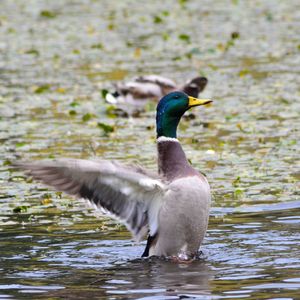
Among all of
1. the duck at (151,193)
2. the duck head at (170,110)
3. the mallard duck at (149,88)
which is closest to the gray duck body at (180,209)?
the duck at (151,193)

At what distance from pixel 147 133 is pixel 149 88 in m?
2.28

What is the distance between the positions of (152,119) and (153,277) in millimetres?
7305

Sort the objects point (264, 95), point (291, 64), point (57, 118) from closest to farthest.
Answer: point (57, 118) < point (264, 95) < point (291, 64)

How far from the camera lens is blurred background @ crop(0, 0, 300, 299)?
834 centimetres

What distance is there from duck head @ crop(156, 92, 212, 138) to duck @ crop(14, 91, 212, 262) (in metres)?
0.11

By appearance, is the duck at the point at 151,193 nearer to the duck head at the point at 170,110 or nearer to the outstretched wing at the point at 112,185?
the outstretched wing at the point at 112,185

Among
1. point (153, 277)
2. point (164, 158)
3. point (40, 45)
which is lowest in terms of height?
point (153, 277)

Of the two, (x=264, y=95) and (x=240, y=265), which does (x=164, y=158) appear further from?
(x=264, y=95)

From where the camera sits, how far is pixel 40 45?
72.5 ft

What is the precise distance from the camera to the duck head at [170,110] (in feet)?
30.5

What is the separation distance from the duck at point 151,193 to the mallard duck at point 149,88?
7.21 metres

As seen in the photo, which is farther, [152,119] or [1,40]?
[1,40]

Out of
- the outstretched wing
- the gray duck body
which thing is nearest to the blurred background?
the gray duck body

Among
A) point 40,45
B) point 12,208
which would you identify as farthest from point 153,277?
point 40,45
